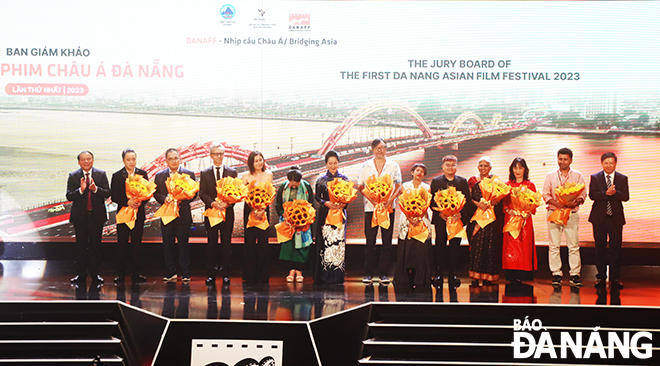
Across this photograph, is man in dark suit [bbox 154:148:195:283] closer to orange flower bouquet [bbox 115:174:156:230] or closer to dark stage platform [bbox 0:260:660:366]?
orange flower bouquet [bbox 115:174:156:230]

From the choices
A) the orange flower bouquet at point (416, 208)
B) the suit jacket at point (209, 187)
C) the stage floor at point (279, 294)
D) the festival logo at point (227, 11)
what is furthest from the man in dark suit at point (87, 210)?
the orange flower bouquet at point (416, 208)

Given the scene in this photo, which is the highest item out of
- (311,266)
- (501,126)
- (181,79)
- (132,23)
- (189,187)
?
(132,23)

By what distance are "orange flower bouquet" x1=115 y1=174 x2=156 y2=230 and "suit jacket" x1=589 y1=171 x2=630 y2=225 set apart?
4401 millimetres

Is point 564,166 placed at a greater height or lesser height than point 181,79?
lesser

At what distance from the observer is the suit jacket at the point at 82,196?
5590 millimetres

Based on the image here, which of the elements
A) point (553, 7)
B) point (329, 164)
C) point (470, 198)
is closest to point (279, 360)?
point (329, 164)

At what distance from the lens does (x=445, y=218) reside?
5.56 m

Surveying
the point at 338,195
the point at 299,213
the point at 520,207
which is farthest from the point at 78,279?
the point at 520,207

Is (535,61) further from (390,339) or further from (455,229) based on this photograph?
(390,339)

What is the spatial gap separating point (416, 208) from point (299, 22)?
268 centimetres

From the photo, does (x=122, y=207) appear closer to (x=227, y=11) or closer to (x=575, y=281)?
(x=227, y=11)

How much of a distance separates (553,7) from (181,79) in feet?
14.4

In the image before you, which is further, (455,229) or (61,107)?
(61,107)

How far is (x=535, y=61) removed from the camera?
6609 millimetres
